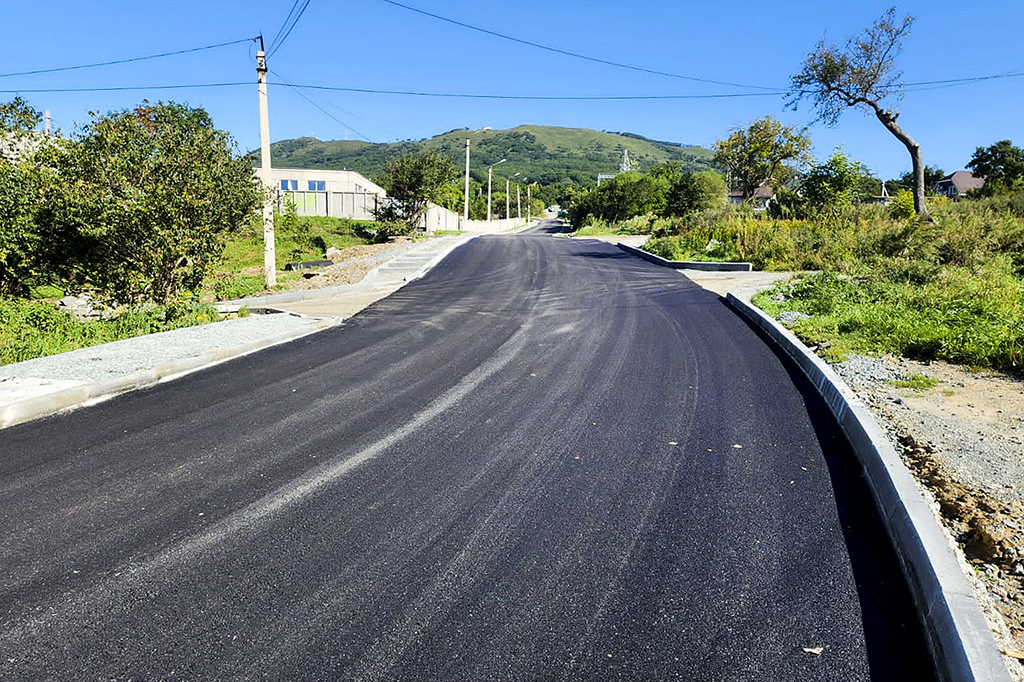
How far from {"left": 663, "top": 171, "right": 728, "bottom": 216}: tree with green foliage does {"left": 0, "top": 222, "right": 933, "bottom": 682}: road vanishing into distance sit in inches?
1483

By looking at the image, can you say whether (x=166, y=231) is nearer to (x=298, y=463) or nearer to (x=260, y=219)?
(x=260, y=219)

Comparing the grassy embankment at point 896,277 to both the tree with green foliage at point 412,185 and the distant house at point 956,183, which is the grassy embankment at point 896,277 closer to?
the tree with green foliage at point 412,185

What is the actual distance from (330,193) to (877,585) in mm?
49851

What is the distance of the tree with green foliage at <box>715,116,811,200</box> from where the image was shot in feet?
122

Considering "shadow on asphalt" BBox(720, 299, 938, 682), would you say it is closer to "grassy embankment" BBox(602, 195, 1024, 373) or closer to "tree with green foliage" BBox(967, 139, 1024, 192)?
"grassy embankment" BBox(602, 195, 1024, 373)

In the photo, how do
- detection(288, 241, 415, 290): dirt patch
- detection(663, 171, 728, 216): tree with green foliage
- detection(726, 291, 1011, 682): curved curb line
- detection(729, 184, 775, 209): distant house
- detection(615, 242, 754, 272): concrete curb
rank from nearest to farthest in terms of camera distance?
detection(726, 291, 1011, 682): curved curb line, detection(288, 241, 415, 290): dirt patch, detection(615, 242, 754, 272): concrete curb, detection(729, 184, 775, 209): distant house, detection(663, 171, 728, 216): tree with green foliage

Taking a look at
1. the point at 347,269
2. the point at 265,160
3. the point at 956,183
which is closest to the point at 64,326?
the point at 265,160

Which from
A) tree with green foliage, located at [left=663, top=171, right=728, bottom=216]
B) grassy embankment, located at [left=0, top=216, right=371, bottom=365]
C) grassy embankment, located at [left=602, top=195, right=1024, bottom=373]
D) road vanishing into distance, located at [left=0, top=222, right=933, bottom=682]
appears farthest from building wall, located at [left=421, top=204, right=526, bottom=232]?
road vanishing into distance, located at [left=0, top=222, right=933, bottom=682]

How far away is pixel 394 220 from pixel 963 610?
117 feet

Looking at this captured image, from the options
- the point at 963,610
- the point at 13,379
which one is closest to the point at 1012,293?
the point at 963,610

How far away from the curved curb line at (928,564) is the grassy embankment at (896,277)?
109 inches

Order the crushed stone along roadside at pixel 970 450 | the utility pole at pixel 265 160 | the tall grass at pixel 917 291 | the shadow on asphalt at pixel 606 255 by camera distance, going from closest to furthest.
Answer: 1. the crushed stone along roadside at pixel 970 450
2. the tall grass at pixel 917 291
3. the utility pole at pixel 265 160
4. the shadow on asphalt at pixel 606 255

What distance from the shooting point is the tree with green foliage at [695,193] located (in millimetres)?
42094

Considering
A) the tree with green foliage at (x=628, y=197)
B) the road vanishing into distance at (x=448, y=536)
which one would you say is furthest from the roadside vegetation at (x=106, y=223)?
the tree with green foliage at (x=628, y=197)
